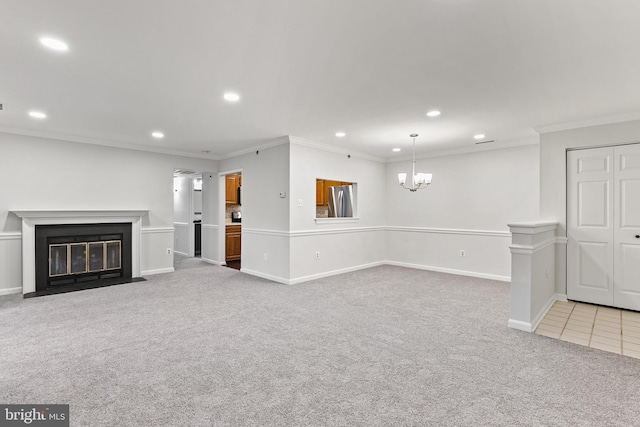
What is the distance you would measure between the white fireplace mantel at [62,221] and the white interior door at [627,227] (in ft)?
23.4

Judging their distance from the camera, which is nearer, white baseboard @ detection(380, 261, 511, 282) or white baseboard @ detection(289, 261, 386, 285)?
white baseboard @ detection(289, 261, 386, 285)

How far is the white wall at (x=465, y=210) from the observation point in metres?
5.34

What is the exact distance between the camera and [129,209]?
565cm

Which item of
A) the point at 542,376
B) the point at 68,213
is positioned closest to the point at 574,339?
the point at 542,376

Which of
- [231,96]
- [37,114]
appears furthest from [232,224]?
[231,96]

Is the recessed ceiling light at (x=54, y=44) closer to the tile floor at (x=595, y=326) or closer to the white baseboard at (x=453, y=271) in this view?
the tile floor at (x=595, y=326)

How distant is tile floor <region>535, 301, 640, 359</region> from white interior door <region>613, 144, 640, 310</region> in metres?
0.26

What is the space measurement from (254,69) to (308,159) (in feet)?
9.29

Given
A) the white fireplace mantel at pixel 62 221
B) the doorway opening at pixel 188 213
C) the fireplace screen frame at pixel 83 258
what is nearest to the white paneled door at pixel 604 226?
the white fireplace mantel at pixel 62 221

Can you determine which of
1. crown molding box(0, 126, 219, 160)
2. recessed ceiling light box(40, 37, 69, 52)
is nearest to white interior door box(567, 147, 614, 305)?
recessed ceiling light box(40, 37, 69, 52)

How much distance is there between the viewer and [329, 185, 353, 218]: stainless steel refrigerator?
21.4 ft

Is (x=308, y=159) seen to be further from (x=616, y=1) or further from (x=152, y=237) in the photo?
(x=616, y=1)

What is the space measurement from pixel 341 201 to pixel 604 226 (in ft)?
13.7

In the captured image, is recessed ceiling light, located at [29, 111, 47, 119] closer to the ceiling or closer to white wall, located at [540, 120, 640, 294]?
the ceiling
